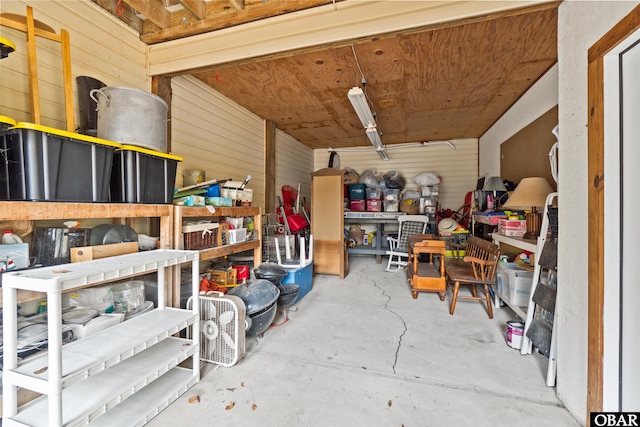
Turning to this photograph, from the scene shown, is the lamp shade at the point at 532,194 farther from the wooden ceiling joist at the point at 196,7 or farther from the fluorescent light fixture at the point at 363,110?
the wooden ceiling joist at the point at 196,7

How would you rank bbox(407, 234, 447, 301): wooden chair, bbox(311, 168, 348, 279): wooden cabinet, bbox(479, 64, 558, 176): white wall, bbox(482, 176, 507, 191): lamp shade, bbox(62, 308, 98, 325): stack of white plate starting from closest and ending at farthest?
bbox(62, 308, 98, 325): stack of white plate, bbox(479, 64, 558, 176): white wall, bbox(407, 234, 447, 301): wooden chair, bbox(482, 176, 507, 191): lamp shade, bbox(311, 168, 348, 279): wooden cabinet

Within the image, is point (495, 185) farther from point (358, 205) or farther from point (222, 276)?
point (222, 276)

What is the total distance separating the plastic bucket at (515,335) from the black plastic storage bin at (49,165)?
3.31m

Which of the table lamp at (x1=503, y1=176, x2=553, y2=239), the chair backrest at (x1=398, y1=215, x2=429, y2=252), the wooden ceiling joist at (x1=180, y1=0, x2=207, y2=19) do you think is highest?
the wooden ceiling joist at (x1=180, y1=0, x2=207, y2=19)

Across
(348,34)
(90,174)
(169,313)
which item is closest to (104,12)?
(90,174)

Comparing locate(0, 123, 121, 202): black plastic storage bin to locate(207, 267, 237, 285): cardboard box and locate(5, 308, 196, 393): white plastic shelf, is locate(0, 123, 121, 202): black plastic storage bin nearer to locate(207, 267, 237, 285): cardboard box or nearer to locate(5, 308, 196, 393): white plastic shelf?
locate(5, 308, 196, 393): white plastic shelf

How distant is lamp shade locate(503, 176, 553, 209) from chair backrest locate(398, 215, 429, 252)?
260cm

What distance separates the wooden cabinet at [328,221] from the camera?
14.7 feet

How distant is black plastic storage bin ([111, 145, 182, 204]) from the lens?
184cm

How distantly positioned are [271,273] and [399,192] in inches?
168

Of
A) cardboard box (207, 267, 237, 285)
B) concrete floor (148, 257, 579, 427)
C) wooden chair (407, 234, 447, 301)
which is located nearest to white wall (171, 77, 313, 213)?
cardboard box (207, 267, 237, 285)

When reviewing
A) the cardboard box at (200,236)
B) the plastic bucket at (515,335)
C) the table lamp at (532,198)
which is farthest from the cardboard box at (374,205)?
the cardboard box at (200,236)

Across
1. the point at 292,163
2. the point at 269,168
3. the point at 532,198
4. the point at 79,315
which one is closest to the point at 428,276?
the point at 532,198

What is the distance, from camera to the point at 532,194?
2.72 meters
